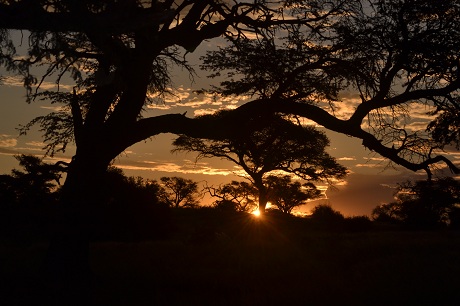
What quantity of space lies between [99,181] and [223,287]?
3.94 meters

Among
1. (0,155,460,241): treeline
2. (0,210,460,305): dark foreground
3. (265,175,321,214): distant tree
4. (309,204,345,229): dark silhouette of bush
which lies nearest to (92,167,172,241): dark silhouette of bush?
(0,155,460,241): treeline

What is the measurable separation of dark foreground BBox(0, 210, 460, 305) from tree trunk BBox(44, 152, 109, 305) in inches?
13.5

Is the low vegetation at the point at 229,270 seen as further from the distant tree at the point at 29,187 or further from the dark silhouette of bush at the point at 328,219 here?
the dark silhouette of bush at the point at 328,219

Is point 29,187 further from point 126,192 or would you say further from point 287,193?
point 287,193

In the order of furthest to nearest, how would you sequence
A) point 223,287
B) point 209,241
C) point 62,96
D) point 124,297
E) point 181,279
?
point 209,241 < point 62,96 < point 181,279 < point 223,287 < point 124,297

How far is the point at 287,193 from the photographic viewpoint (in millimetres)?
57844

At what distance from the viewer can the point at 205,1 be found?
530 inches

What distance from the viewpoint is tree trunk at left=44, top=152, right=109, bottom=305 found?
12.5 m

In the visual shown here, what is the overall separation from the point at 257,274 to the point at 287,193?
1759 inches

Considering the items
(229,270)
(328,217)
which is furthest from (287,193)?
(229,270)

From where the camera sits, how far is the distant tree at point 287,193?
55438 mm

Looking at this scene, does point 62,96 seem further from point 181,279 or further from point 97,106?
point 181,279

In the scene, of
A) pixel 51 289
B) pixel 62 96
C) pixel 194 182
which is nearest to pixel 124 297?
pixel 51 289

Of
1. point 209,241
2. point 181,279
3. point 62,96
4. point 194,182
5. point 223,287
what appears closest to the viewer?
point 223,287
